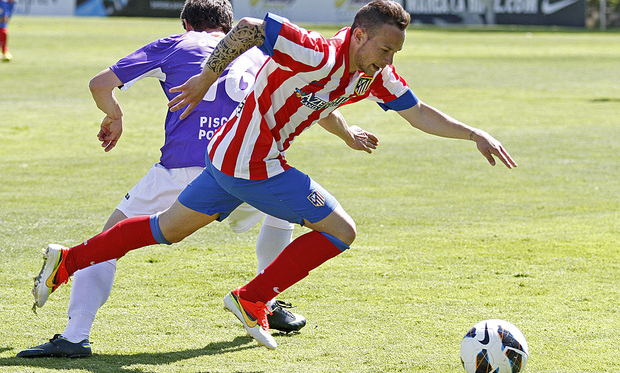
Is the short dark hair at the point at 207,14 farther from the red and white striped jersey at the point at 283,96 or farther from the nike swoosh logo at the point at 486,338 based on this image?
the nike swoosh logo at the point at 486,338

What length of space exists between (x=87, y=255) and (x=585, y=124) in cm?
1187

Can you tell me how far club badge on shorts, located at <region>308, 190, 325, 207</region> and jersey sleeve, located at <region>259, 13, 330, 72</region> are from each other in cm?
64

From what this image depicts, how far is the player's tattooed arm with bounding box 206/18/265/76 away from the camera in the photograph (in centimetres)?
416

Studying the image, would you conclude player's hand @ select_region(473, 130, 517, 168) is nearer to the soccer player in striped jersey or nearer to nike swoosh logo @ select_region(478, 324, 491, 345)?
the soccer player in striped jersey

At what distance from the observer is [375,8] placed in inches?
166

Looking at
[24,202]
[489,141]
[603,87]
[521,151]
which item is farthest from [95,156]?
[603,87]

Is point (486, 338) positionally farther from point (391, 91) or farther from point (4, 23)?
point (4, 23)

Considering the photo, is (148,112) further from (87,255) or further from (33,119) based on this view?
(87,255)

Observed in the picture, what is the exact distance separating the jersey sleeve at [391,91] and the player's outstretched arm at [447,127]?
0.06m

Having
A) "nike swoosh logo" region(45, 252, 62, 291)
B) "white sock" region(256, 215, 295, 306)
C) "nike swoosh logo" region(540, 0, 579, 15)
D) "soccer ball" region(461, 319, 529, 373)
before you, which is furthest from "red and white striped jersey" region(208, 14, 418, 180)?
"nike swoosh logo" region(540, 0, 579, 15)

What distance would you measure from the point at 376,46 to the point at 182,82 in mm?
1424

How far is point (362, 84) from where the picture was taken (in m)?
4.43

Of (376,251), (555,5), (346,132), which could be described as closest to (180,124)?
(346,132)

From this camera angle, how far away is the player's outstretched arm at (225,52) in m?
4.17
